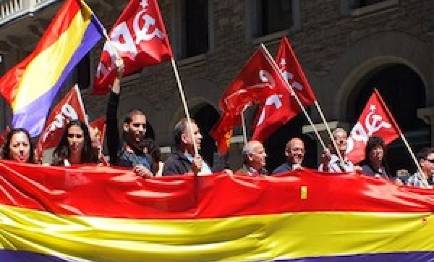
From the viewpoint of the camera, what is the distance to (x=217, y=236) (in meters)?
5.83

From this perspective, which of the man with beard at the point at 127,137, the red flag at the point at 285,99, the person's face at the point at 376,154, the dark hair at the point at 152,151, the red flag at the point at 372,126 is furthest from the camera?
the red flag at the point at 372,126

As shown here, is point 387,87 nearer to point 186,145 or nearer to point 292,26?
point 292,26

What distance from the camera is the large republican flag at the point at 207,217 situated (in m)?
5.51

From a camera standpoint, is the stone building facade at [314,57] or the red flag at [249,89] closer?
the red flag at [249,89]

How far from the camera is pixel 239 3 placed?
16.6 meters

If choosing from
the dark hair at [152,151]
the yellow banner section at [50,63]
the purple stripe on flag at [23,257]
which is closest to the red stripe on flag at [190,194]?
the purple stripe on flag at [23,257]

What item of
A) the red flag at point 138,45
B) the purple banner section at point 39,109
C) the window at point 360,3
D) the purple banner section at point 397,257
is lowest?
the purple banner section at point 397,257

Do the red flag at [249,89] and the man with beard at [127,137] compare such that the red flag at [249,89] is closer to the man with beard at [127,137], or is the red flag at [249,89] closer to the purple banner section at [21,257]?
the man with beard at [127,137]

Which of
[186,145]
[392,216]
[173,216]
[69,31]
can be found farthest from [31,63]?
[392,216]

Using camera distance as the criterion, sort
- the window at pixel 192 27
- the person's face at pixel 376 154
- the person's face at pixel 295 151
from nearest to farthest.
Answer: the person's face at pixel 295 151
the person's face at pixel 376 154
the window at pixel 192 27

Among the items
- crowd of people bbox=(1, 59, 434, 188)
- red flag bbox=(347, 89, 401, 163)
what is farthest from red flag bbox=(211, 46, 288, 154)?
red flag bbox=(347, 89, 401, 163)

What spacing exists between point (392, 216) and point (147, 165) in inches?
71.6

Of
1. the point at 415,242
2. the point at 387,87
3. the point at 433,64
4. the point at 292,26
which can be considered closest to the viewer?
the point at 415,242

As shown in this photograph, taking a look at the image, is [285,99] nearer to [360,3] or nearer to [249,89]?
[249,89]
